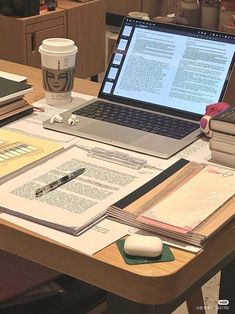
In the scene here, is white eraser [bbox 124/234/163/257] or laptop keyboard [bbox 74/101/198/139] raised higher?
laptop keyboard [bbox 74/101/198/139]

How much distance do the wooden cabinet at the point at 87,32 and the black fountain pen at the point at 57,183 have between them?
2.73m

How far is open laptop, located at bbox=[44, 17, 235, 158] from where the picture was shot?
162cm

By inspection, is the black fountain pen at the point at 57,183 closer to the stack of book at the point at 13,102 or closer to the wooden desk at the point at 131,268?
the wooden desk at the point at 131,268

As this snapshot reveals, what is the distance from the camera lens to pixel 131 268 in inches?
43.6

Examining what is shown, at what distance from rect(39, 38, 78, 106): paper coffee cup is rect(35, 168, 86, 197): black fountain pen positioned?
0.42 m

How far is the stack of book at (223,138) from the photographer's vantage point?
144 cm

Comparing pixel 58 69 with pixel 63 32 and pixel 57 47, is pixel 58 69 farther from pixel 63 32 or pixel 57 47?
pixel 63 32

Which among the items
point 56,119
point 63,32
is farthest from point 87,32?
point 56,119

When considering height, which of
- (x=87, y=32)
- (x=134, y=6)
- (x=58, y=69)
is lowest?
(x=134, y=6)

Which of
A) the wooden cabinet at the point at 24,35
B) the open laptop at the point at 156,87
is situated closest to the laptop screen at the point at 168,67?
the open laptop at the point at 156,87

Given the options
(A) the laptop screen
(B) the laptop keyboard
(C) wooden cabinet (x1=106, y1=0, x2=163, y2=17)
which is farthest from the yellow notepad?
(C) wooden cabinet (x1=106, y1=0, x2=163, y2=17)

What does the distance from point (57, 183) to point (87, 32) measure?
2.99m

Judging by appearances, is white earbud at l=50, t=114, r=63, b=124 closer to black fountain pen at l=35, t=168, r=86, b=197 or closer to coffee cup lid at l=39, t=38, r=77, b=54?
coffee cup lid at l=39, t=38, r=77, b=54

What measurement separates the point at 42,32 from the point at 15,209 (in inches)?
107
